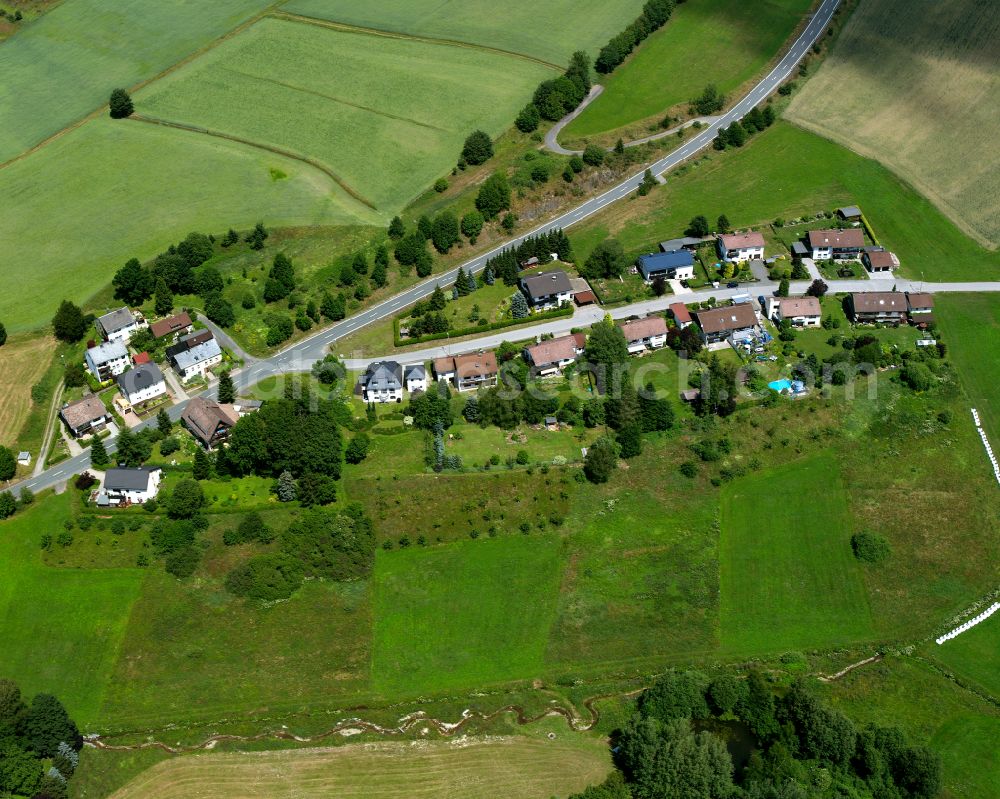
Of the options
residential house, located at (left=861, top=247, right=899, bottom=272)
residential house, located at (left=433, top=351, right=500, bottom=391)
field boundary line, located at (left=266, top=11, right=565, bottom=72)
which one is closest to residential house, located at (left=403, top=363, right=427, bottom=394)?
residential house, located at (left=433, top=351, right=500, bottom=391)

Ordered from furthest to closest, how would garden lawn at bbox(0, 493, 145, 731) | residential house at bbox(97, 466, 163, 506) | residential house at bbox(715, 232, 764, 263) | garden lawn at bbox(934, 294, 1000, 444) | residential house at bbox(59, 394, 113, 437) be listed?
residential house at bbox(715, 232, 764, 263) → garden lawn at bbox(934, 294, 1000, 444) → residential house at bbox(59, 394, 113, 437) → residential house at bbox(97, 466, 163, 506) → garden lawn at bbox(0, 493, 145, 731)

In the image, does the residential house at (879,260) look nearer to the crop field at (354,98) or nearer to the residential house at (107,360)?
the crop field at (354,98)

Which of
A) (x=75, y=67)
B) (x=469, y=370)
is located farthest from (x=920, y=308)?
(x=75, y=67)

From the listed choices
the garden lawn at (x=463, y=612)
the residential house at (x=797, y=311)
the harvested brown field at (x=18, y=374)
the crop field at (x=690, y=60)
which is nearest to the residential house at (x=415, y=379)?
the garden lawn at (x=463, y=612)

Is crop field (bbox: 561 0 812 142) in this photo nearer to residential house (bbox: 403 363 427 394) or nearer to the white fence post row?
residential house (bbox: 403 363 427 394)

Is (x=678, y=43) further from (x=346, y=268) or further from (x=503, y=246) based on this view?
(x=346, y=268)

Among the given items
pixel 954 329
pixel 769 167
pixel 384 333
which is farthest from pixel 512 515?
pixel 769 167
